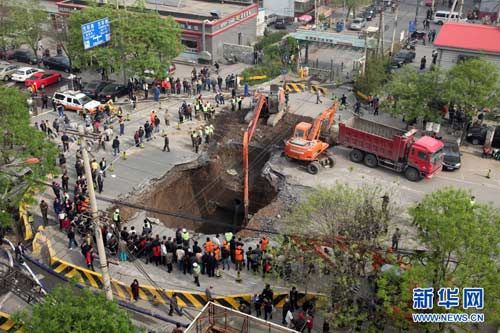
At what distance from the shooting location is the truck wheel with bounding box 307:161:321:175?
112ft

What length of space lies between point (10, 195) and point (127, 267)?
613 cm

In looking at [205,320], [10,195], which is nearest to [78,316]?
[205,320]

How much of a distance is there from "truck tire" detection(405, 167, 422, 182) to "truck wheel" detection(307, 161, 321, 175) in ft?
16.9

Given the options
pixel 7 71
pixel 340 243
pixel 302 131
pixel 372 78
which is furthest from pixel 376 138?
pixel 7 71

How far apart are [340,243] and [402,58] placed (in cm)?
3505

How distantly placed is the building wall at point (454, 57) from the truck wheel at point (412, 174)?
43.1ft

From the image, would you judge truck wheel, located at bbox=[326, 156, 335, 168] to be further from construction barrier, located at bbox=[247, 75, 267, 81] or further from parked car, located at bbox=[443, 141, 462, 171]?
construction barrier, located at bbox=[247, 75, 267, 81]

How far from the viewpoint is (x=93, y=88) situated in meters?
45.0

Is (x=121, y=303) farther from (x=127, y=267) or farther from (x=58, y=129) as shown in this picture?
(x=58, y=129)

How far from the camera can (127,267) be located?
86.6 ft

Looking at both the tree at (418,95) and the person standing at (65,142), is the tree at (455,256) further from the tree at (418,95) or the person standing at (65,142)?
the person standing at (65,142)

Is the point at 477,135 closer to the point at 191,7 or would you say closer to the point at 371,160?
the point at 371,160

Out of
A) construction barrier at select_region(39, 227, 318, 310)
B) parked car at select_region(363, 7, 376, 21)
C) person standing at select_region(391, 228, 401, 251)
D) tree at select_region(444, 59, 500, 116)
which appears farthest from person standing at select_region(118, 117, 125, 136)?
parked car at select_region(363, 7, 376, 21)

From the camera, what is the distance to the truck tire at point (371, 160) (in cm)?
3469
